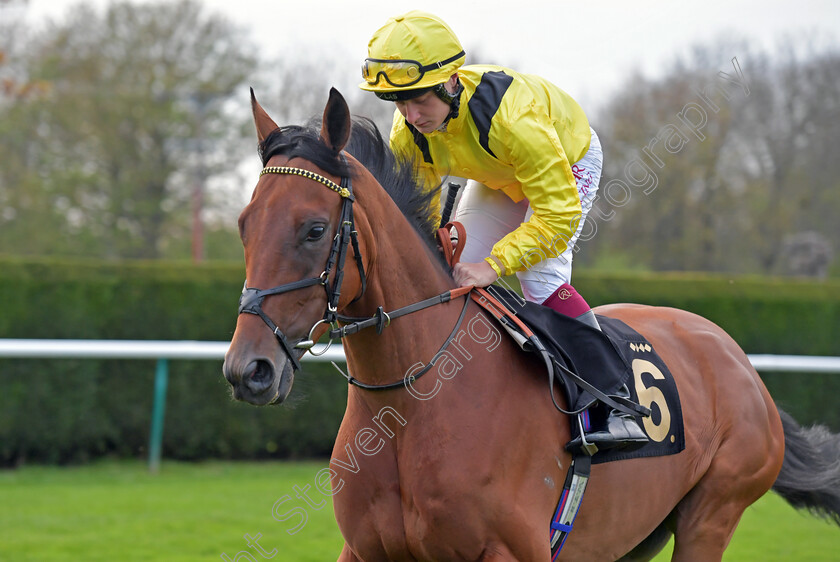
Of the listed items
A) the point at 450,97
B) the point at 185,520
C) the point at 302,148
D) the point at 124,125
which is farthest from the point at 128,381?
the point at 124,125

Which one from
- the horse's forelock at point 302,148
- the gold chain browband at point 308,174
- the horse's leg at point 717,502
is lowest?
the horse's leg at point 717,502

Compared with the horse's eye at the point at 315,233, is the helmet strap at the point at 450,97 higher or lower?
higher

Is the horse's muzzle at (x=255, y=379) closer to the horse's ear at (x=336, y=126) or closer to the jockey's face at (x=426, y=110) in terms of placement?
the horse's ear at (x=336, y=126)

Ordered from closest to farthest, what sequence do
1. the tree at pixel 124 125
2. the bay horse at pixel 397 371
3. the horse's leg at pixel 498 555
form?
the bay horse at pixel 397 371
the horse's leg at pixel 498 555
the tree at pixel 124 125

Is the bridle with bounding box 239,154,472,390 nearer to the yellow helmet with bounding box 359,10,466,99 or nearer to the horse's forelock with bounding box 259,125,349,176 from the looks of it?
the horse's forelock with bounding box 259,125,349,176

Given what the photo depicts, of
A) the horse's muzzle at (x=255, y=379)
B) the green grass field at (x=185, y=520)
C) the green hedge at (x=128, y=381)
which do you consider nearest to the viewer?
the horse's muzzle at (x=255, y=379)

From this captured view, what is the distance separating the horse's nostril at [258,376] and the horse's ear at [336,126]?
0.60 metres

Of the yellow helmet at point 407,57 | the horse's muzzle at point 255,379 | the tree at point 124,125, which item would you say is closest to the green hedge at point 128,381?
the yellow helmet at point 407,57

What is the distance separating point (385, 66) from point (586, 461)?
4.34ft

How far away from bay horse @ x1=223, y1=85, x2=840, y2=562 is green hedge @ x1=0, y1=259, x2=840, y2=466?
4802 mm

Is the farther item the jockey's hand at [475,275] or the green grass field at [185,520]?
the green grass field at [185,520]

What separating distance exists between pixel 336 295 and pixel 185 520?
3.83 m

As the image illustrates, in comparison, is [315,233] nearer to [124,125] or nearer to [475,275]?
[475,275]

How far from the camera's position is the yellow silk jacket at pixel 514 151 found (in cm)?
251
